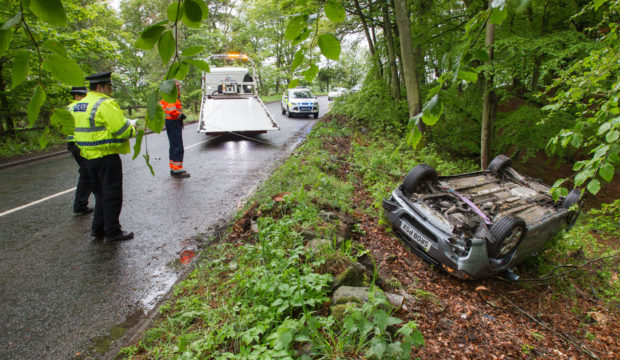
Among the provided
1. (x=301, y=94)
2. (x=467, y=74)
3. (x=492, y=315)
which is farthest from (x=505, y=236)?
(x=301, y=94)

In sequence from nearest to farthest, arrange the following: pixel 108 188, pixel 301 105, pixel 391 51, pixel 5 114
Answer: pixel 108 188, pixel 5 114, pixel 391 51, pixel 301 105

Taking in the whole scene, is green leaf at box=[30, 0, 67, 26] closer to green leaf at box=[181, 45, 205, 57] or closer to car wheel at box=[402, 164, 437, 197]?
green leaf at box=[181, 45, 205, 57]

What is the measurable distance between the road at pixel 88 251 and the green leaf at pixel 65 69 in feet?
8.10

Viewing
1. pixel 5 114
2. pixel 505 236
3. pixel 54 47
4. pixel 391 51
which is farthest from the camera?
pixel 391 51

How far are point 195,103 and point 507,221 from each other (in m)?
22.0

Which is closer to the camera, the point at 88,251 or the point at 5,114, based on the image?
the point at 88,251

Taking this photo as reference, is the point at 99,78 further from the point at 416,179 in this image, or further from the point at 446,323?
the point at 446,323

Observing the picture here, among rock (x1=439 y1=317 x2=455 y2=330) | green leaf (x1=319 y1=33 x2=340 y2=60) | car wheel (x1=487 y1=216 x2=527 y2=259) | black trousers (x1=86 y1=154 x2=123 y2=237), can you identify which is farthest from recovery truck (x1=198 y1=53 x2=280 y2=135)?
green leaf (x1=319 y1=33 x2=340 y2=60)

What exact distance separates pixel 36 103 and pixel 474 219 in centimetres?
450

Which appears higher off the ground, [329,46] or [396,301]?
[329,46]

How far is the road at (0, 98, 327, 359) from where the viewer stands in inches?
112

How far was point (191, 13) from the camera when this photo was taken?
1073 millimetres

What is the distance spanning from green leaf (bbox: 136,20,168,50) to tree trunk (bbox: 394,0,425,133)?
8.50 meters

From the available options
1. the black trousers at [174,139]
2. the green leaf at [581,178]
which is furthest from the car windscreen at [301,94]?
the green leaf at [581,178]
